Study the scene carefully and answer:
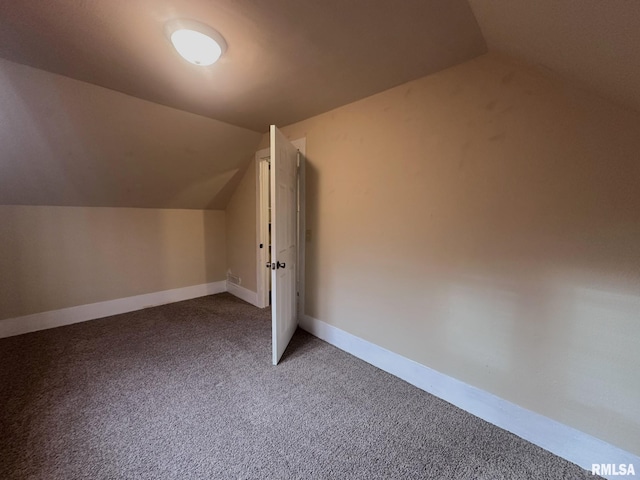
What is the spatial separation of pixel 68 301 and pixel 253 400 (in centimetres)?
302

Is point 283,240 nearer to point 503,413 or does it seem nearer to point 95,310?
point 503,413

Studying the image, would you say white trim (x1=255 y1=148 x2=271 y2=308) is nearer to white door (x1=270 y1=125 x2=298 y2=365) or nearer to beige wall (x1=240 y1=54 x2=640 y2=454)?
white door (x1=270 y1=125 x2=298 y2=365)

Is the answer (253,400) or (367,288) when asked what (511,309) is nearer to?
(367,288)

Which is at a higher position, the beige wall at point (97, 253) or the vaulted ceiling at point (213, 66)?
the vaulted ceiling at point (213, 66)

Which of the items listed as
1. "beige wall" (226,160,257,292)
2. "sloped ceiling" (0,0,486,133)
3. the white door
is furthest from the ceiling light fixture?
"beige wall" (226,160,257,292)

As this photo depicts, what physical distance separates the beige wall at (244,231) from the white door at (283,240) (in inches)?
45.4

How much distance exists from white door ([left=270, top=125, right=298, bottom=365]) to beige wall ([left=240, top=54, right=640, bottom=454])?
2.17ft

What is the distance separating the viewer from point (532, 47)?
1330mm

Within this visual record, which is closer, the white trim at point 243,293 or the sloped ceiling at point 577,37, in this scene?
the sloped ceiling at point 577,37

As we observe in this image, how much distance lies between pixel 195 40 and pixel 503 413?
9.99 feet

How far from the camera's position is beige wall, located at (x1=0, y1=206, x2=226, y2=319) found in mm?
2947

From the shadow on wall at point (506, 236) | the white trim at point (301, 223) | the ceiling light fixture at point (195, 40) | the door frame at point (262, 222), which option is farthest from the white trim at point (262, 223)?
the ceiling light fixture at point (195, 40)

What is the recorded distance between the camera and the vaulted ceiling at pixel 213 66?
1196mm
